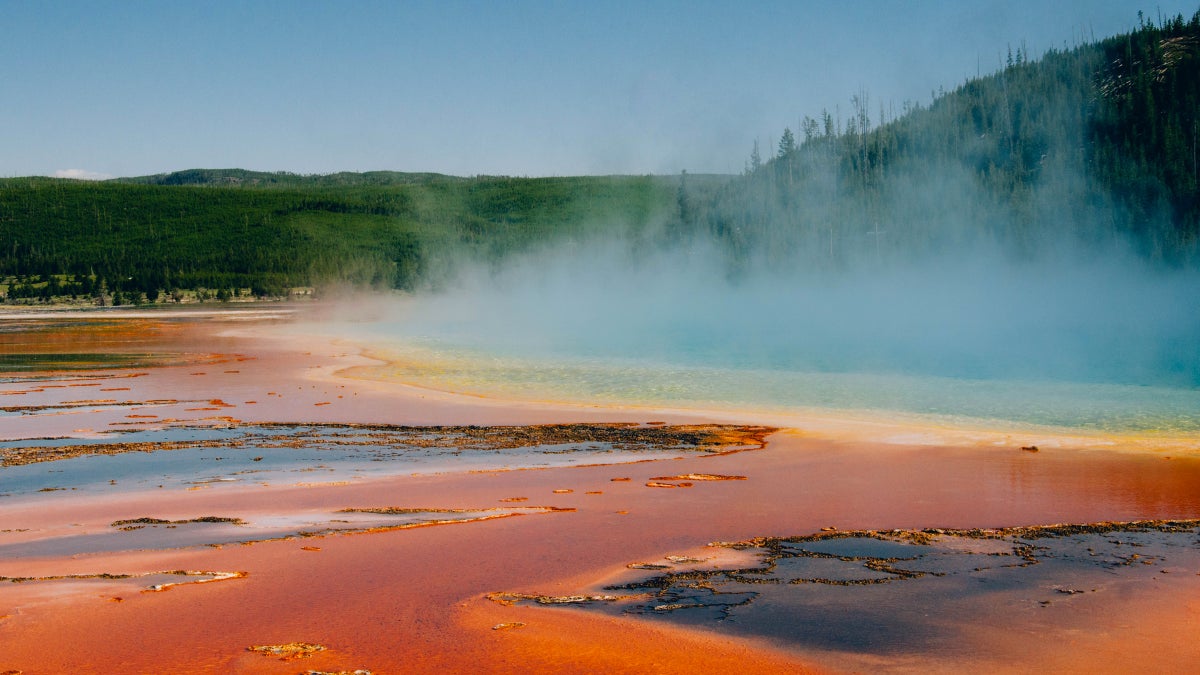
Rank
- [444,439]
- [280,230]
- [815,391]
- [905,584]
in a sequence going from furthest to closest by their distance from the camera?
[280,230] → [815,391] → [444,439] → [905,584]

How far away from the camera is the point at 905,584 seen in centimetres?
720

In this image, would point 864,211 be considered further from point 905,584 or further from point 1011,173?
point 905,584

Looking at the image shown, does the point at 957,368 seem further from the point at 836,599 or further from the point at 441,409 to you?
the point at 836,599

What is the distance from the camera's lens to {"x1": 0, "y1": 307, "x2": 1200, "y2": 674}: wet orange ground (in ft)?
19.2

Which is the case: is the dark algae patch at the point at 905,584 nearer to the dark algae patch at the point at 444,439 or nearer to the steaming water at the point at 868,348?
the dark algae patch at the point at 444,439

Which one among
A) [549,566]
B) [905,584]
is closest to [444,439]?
[549,566]

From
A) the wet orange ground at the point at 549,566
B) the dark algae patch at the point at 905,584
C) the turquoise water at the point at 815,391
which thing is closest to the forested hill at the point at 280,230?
the turquoise water at the point at 815,391

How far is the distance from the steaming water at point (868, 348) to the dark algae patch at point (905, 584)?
8.59 m

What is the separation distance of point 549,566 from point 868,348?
29264 millimetres

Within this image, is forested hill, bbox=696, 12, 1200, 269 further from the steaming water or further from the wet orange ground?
the wet orange ground

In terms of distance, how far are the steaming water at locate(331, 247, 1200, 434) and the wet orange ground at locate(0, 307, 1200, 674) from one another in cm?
587

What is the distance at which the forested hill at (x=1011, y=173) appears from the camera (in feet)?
258

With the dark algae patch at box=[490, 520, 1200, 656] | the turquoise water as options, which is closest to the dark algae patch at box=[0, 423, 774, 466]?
the turquoise water

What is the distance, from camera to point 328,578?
7418 millimetres
